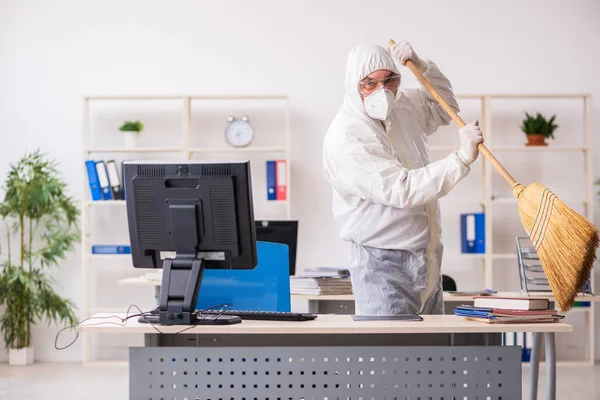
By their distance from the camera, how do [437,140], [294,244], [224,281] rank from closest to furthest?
[224,281] → [294,244] → [437,140]

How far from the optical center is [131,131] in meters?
5.90

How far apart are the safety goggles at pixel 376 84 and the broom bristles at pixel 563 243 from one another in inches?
29.7

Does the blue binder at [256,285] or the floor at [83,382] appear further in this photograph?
the floor at [83,382]

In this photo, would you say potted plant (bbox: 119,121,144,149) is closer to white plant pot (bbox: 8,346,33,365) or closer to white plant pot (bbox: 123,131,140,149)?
white plant pot (bbox: 123,131,140,149)

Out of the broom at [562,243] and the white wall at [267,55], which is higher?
the white wall at [267,55]

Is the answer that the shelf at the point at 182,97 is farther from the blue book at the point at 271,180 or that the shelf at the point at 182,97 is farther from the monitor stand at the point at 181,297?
the monitor stand at the point at 181,297

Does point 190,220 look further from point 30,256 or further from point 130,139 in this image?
point 30,256

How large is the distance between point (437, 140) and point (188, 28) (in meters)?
2.08

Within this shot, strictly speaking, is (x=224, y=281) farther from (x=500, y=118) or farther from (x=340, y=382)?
(x=500, y=118)

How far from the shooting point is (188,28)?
6.14m

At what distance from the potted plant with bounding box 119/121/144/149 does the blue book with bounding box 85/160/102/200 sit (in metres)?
0.30

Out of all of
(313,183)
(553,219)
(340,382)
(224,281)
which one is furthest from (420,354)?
(313,183)

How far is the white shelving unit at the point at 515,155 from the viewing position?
5.79 metres

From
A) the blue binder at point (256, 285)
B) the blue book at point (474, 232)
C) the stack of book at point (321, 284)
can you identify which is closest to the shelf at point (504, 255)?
the blue book at point (474, 232)
